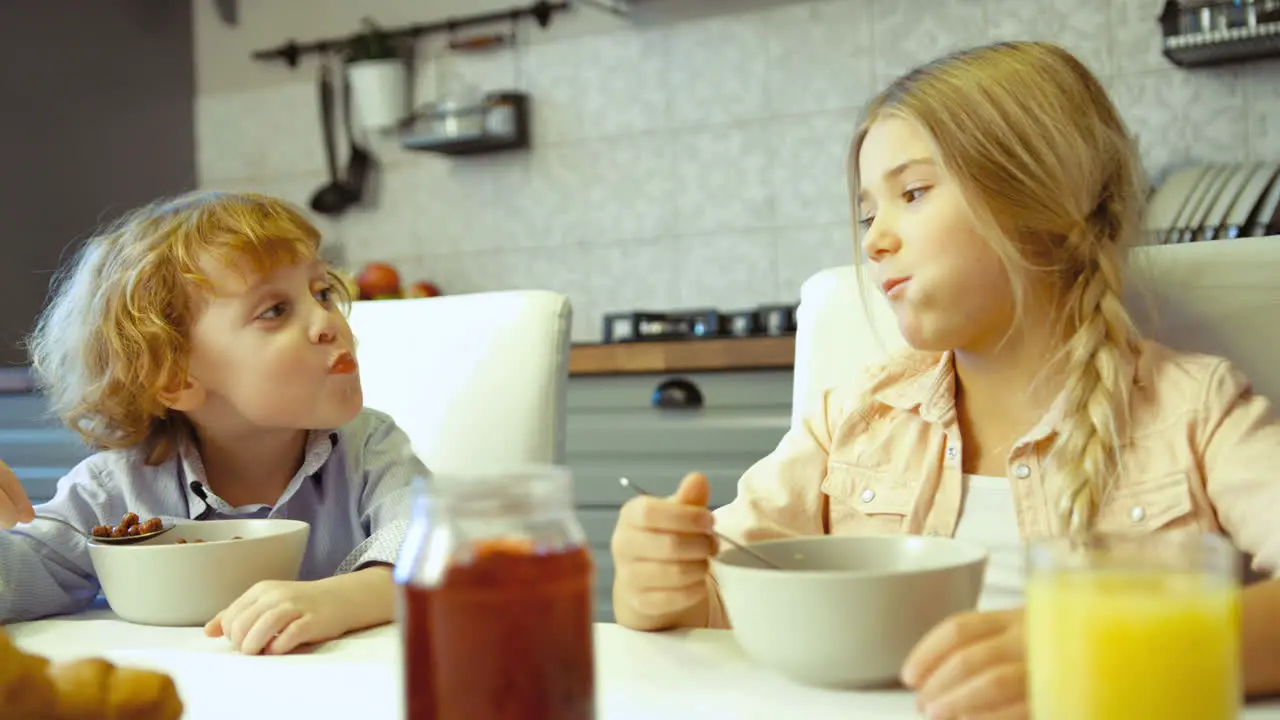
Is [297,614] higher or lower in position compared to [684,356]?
higher

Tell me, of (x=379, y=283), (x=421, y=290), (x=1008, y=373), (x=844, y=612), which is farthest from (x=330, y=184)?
(x=844, y=612)

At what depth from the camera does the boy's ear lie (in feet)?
4.25

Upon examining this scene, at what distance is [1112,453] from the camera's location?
1034 mm

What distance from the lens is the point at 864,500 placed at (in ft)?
3.70

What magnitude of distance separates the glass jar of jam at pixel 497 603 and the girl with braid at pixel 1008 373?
0.52 meters

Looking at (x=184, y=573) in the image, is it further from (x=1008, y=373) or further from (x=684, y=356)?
(x=684, y=356)

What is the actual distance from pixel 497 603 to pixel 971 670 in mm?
232

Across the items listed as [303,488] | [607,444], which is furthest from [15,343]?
[303,488]

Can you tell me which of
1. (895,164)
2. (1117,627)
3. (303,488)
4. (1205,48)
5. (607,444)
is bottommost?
(607,444)

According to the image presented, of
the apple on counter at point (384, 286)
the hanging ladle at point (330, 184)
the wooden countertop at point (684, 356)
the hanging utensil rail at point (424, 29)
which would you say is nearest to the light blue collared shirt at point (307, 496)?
the wooden countertop at point (684, 356)

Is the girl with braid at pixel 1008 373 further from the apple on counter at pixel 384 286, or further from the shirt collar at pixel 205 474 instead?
the apple on counter at pixel 384 286

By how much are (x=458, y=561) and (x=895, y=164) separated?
788 mm

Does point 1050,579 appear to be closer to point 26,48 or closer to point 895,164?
point 895,164

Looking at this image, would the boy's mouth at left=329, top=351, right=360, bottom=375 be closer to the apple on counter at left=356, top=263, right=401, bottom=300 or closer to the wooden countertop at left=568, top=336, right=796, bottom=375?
the wooden countertop at left=568, top=336, right=796, bottom=375
